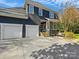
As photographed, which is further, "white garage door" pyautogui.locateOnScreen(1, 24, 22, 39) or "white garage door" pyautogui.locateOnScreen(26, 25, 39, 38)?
"white garage door" pyautogui.locateOnScreen(26, 25, 39, 38)

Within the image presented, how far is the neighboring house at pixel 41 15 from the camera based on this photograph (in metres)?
35.0

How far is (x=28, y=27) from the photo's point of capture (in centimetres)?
3266

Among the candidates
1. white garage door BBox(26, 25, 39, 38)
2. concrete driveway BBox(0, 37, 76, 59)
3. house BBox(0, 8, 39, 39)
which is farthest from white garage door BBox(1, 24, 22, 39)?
concrete driveway BBox(0, 37, 76, 59)

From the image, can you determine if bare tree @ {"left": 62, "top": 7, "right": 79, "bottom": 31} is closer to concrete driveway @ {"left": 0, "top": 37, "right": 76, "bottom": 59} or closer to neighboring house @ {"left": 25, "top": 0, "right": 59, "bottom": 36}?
neighboring house @ {"left": 25, "top": 0, "right": 59, "bottom": 36}

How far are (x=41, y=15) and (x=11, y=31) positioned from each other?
11.2 m

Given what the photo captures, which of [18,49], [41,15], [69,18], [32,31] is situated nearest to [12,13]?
[32,31]

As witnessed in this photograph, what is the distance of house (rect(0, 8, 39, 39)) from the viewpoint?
26938 mm

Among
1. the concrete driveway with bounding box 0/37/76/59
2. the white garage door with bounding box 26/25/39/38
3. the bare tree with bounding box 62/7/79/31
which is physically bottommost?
the concrete driveway with bounding box 0/37/76/59

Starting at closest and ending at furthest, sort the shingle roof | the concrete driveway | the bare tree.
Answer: the concrete driveway, the shingle roof, the bare tree

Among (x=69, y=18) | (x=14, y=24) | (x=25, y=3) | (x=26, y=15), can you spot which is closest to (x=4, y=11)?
(x=14, y=24)

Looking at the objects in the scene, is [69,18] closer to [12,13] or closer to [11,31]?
[12,13]

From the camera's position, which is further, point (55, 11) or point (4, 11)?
point (55, 11)

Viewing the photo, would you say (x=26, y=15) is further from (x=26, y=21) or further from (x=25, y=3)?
(x=25, y=3)

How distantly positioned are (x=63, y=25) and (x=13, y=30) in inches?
455
